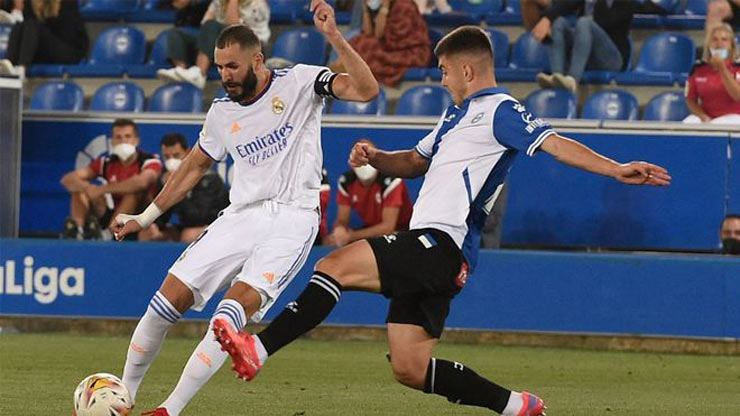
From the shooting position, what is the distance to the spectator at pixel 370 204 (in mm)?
13805

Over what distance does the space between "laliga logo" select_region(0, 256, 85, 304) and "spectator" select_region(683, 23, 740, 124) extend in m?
5.90

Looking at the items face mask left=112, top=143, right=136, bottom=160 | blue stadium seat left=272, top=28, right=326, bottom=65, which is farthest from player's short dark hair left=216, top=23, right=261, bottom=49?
blue stadium seat left=272, top=28, right=326, bottom=65

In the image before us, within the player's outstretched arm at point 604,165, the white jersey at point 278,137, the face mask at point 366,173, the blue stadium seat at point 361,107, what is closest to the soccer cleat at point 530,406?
the player's outstretched arm at point 604,165

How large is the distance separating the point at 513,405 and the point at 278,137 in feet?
6.09

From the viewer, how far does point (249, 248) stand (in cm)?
774

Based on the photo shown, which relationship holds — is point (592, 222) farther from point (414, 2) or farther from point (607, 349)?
point (414, 2)

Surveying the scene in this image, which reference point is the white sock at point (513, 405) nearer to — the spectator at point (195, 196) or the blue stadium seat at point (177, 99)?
the spectator at point (195, 196)

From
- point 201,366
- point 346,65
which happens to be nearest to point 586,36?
point 346,65

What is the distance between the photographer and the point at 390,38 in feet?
51.7

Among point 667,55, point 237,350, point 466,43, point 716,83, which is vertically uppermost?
point 466,43

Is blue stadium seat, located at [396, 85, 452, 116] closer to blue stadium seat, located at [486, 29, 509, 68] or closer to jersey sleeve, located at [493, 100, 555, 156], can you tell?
blue stadium seat, located at [486, 29, 509, 68]

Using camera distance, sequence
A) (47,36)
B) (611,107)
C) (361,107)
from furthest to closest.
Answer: (47,36), (361,107), (611,107)

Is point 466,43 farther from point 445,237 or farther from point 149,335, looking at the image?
point 149,335

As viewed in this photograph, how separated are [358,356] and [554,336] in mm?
1949
